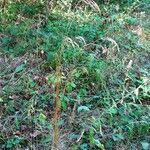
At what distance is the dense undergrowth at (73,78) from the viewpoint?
3.21 meters

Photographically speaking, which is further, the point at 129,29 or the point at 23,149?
the point at 129,29

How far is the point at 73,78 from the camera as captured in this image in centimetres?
377

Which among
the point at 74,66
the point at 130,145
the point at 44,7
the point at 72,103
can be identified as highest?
the point at 44,7

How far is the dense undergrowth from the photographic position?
321 cm

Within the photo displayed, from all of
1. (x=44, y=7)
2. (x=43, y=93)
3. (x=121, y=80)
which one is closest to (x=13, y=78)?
(x=43, y=93)

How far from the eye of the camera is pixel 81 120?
3.35 m

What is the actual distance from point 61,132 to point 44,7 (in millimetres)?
2604

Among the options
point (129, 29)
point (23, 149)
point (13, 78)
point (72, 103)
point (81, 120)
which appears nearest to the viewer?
point (23, 149)

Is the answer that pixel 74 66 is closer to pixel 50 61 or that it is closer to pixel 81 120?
pixel 50 61

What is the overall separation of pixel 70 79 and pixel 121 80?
63cm

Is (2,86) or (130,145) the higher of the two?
(2,86)

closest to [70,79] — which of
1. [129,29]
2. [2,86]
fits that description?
[2,86]

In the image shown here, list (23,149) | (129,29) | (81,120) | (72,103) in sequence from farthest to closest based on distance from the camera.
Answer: (129,29) → (72,103) → (81,120) → (23,149)

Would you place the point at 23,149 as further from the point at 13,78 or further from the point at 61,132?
the point at 13,78
